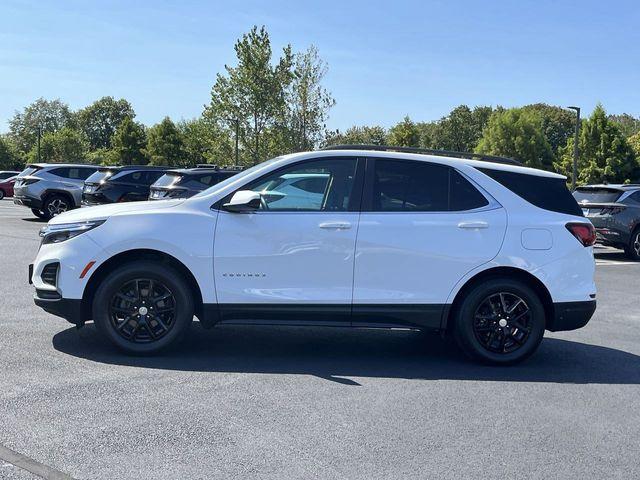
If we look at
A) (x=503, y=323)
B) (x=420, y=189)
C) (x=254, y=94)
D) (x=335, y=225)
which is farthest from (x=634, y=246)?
(x=254, y=94)

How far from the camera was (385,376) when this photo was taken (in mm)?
5930

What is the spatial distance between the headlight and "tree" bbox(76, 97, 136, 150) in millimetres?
126172

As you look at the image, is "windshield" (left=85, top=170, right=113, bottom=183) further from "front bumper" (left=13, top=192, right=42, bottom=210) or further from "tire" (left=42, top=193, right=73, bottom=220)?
"front bumper" (left=13, top=192, right=42, bottom=210)

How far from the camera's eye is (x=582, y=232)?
6406mm

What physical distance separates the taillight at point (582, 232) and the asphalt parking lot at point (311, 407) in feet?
3.69

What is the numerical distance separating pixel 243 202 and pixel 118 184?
14.9m

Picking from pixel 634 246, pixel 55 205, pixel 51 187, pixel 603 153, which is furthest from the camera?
pixel 603 153

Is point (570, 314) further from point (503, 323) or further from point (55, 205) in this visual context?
point (55, 205)

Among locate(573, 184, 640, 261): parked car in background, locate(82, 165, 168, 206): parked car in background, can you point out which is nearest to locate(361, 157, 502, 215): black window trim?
locate(573, 184, 640, 261): parked car in background

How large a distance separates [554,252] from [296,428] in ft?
9.81

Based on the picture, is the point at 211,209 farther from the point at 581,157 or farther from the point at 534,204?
the point at 581,157

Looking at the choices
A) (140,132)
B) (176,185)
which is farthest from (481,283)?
(140,132)

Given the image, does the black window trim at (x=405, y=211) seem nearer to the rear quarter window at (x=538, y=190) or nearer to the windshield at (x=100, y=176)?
the rear quarter window at (x=538, y=190)

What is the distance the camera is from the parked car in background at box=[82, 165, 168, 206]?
1975 cm
